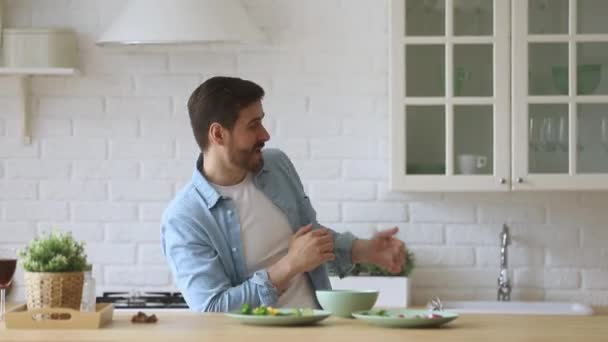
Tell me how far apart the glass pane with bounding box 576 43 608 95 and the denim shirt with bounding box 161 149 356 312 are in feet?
4.38

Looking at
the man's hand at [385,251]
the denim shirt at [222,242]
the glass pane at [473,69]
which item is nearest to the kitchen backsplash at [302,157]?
the glass pane at [473,69]

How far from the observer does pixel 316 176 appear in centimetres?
493

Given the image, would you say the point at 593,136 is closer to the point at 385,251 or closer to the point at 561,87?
the point at 561,87

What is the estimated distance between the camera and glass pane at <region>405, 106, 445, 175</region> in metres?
4.63

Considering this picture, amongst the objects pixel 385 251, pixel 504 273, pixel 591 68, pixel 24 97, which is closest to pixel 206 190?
pixel 385 251

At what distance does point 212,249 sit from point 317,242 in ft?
1.23

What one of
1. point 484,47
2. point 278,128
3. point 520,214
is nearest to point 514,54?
point 484,47

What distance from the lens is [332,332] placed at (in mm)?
2762

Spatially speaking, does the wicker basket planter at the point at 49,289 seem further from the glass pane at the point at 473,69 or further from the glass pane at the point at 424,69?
the glass pane at the point at 473,69

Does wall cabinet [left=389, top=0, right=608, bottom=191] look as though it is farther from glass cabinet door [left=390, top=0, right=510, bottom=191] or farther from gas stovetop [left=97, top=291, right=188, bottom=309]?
gas stovetop [left=97, top=291, right=188, bottom=309]

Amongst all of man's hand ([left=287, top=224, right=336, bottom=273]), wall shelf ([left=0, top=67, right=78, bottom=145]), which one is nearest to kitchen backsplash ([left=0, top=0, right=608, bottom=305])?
wall shelf ([left=0, top=67, right=78, bottom=145])

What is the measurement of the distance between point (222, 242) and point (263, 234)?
14cm

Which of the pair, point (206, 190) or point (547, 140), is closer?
point (206, 190)

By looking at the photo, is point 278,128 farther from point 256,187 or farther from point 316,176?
point 256,187
